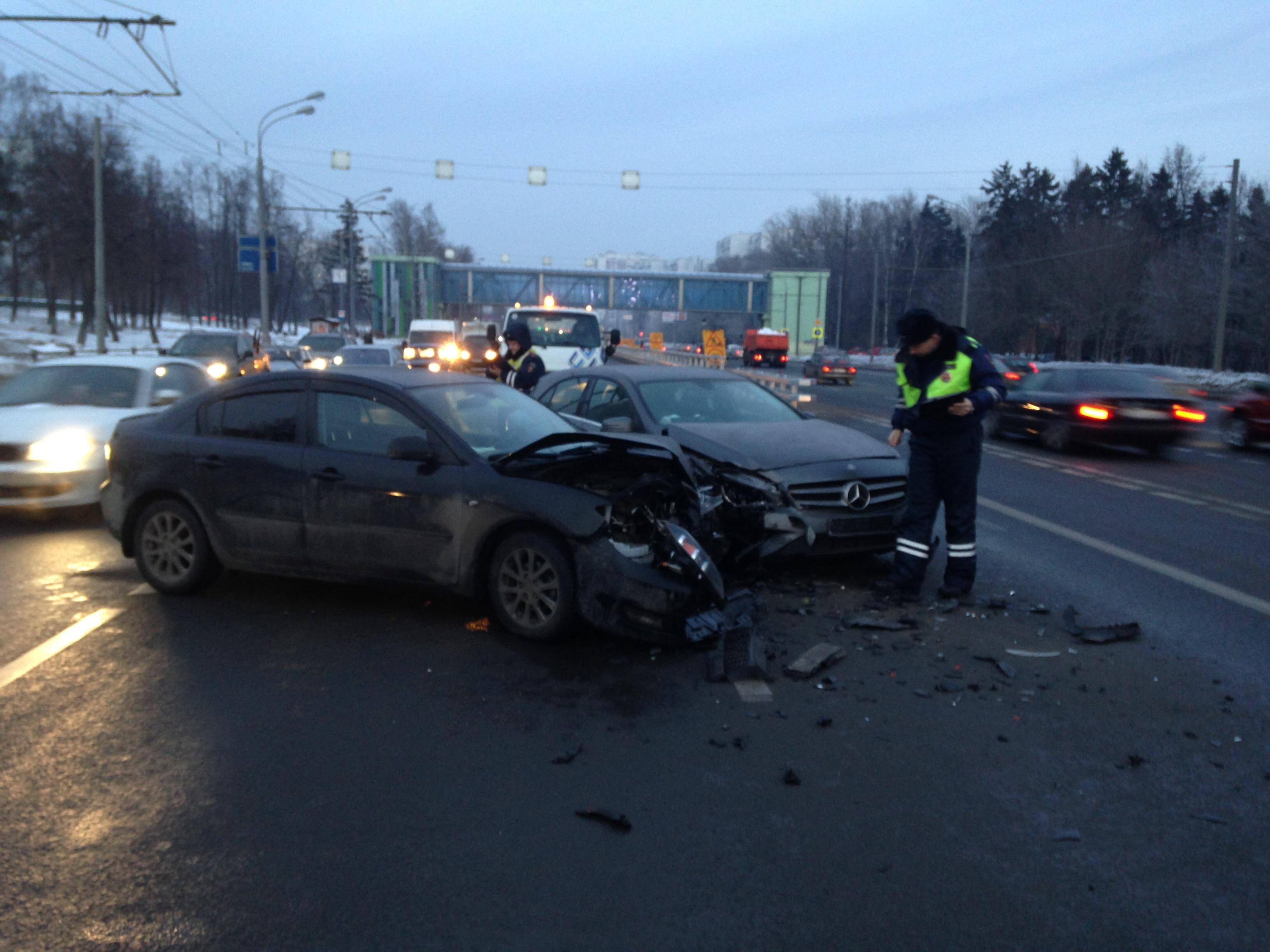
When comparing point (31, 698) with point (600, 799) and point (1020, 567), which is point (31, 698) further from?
point (1020, 567)

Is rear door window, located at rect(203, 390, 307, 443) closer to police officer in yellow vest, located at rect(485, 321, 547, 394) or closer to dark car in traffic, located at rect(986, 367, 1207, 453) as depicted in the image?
police officer in yellow vest, located at rect(485, 321, 547, 394)

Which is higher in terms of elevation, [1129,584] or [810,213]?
[810,213]

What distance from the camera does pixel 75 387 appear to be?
10734 mm

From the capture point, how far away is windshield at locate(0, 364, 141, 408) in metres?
10.6

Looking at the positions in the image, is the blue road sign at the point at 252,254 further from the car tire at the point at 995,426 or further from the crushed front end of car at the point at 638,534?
the crushed front end of car at the point at 638,534

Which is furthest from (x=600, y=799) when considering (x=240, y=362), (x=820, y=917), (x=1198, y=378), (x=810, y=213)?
(x=810, y=213)

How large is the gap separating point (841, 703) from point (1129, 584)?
11.5 feet

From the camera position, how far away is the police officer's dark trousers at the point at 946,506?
671cm

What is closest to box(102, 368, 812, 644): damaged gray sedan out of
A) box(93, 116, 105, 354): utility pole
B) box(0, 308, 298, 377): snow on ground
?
box(0, 308, 298, 377): snow on ground

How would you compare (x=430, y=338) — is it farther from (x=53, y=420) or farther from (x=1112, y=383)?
(x=53, y=420)

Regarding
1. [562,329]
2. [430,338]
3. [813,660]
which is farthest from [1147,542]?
[430,338]

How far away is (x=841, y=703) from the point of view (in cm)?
491

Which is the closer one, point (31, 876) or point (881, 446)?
point (31, 876)

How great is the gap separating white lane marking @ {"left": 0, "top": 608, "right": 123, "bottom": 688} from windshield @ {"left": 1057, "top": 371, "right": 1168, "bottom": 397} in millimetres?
14744
